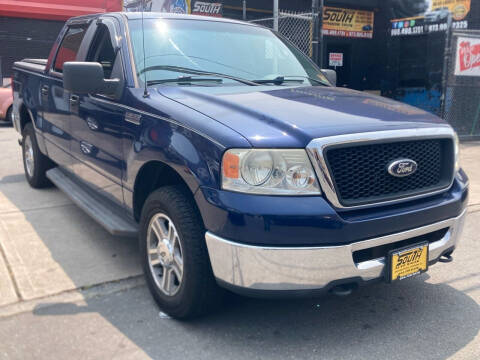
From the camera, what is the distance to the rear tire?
5.95 m

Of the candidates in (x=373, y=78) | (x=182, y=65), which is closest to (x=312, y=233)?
(x=182, y=65)

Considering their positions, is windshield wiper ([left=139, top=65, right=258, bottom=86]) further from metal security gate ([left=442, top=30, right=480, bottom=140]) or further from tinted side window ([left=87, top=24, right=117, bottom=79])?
metal security gate ([left=442, top=30, right=480, bottom=140])

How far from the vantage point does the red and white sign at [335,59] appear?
16.9 meters

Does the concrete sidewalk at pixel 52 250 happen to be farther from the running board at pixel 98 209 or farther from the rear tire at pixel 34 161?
the running board at pixel 98 209

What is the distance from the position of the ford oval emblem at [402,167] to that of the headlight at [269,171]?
1.65 feet

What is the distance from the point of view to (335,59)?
16984mm

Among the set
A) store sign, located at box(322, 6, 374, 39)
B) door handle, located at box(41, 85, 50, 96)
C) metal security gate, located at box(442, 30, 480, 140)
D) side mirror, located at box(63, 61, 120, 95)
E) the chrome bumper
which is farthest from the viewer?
store sign, located at box(322, 6, 374, 39)

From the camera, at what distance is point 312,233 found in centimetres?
257

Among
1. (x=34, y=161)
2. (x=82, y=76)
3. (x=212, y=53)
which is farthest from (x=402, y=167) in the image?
(x=34, y=161)

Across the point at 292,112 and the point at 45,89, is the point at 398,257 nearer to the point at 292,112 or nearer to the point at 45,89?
the point at 292,112

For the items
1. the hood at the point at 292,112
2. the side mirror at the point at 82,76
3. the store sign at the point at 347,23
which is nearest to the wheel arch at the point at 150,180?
the hood at the point at 292,112

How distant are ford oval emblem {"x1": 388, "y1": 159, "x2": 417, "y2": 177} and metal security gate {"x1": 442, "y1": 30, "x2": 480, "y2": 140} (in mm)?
7919

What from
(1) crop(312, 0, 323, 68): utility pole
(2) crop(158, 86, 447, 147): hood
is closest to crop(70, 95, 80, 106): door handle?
(2) crop(158, 86, 447, 147): hood

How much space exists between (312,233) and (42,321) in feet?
6.02
